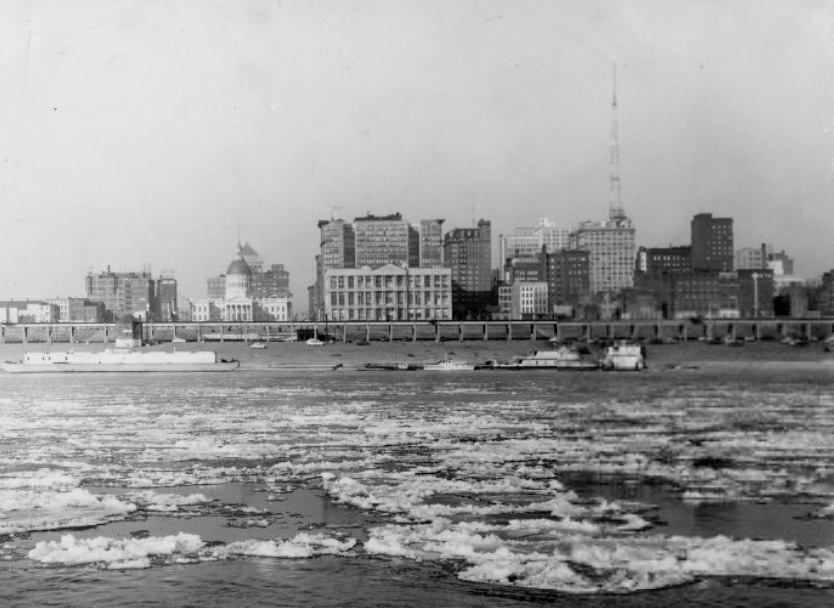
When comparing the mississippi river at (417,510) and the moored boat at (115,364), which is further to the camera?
the moored boat at (115,364)

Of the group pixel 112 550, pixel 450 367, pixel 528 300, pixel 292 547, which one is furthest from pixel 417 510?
pixel 528 300

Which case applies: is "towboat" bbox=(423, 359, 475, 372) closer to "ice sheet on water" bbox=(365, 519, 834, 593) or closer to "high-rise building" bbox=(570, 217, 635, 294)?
"high-rise building" bbox=(570, 217, 635, 294)

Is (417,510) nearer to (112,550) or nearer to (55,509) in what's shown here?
(112,550)

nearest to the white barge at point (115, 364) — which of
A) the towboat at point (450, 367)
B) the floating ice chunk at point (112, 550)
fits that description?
the towboat at point (450, 367)

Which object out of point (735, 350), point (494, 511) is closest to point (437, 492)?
point (494, 511)

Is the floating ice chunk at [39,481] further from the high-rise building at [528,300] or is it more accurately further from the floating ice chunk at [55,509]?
the high-rise building at [528,300]

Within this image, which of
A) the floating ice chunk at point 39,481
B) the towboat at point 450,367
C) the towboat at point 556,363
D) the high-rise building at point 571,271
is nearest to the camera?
the floating ice chunk at point 39,481
